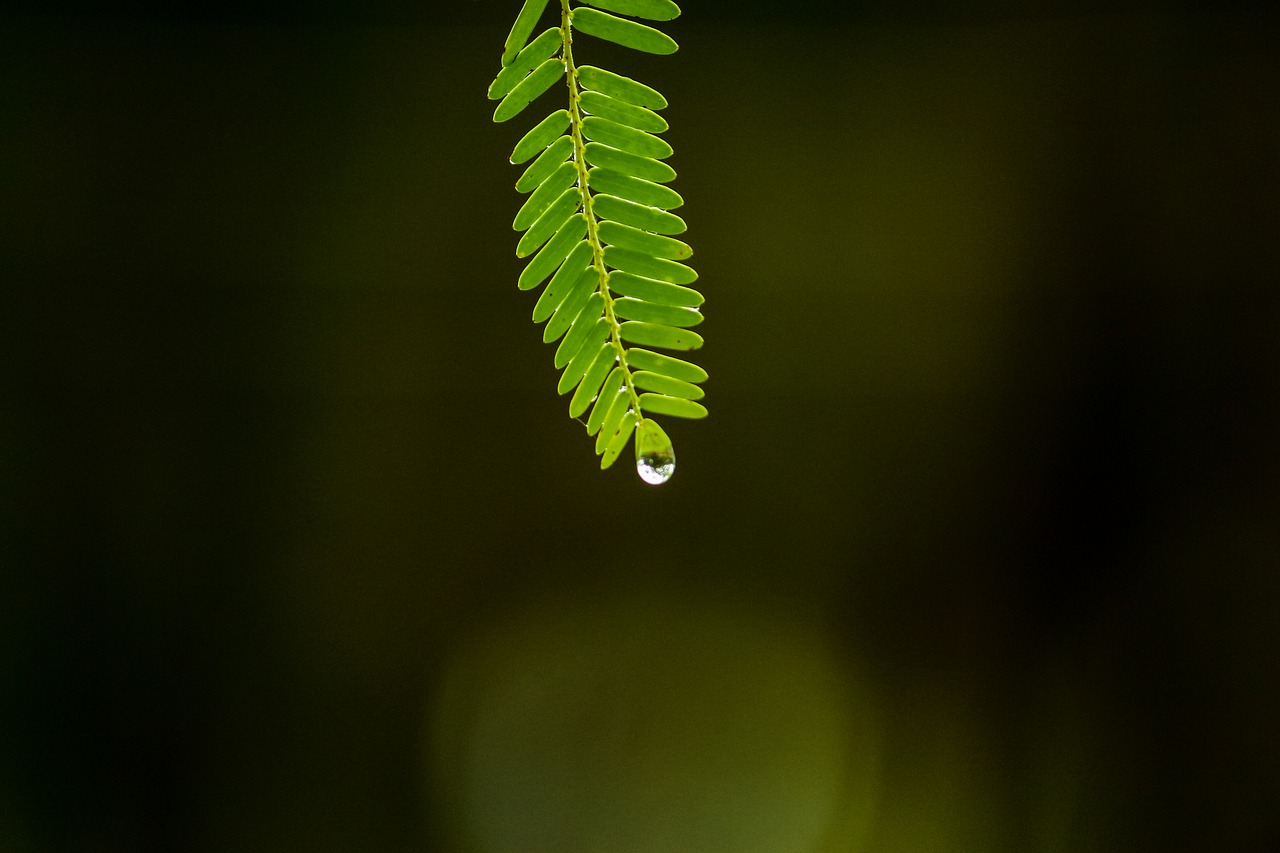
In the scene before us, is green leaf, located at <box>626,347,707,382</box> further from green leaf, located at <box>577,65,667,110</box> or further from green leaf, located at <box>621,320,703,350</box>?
green leaf, located at <box>577,65,667,110</box>

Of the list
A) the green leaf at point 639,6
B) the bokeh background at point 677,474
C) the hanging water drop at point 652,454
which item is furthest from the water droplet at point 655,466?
the bokeh background at point 677,474

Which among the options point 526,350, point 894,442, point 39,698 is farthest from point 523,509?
point 39,698

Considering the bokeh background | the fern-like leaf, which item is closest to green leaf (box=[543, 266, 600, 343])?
the fern-like leaf

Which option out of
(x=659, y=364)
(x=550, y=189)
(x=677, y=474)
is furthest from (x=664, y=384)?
(x=677, y=474)

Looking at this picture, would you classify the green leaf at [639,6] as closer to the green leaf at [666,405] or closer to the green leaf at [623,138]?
the green leaf at [623,138]

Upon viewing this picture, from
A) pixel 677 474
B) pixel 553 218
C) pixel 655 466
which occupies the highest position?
pixel 677 474

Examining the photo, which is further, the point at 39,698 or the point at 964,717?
the point at 964,717

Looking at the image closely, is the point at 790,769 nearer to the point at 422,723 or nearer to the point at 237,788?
the point at 422,723

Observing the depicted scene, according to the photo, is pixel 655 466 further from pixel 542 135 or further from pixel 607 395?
pixel 542 135
